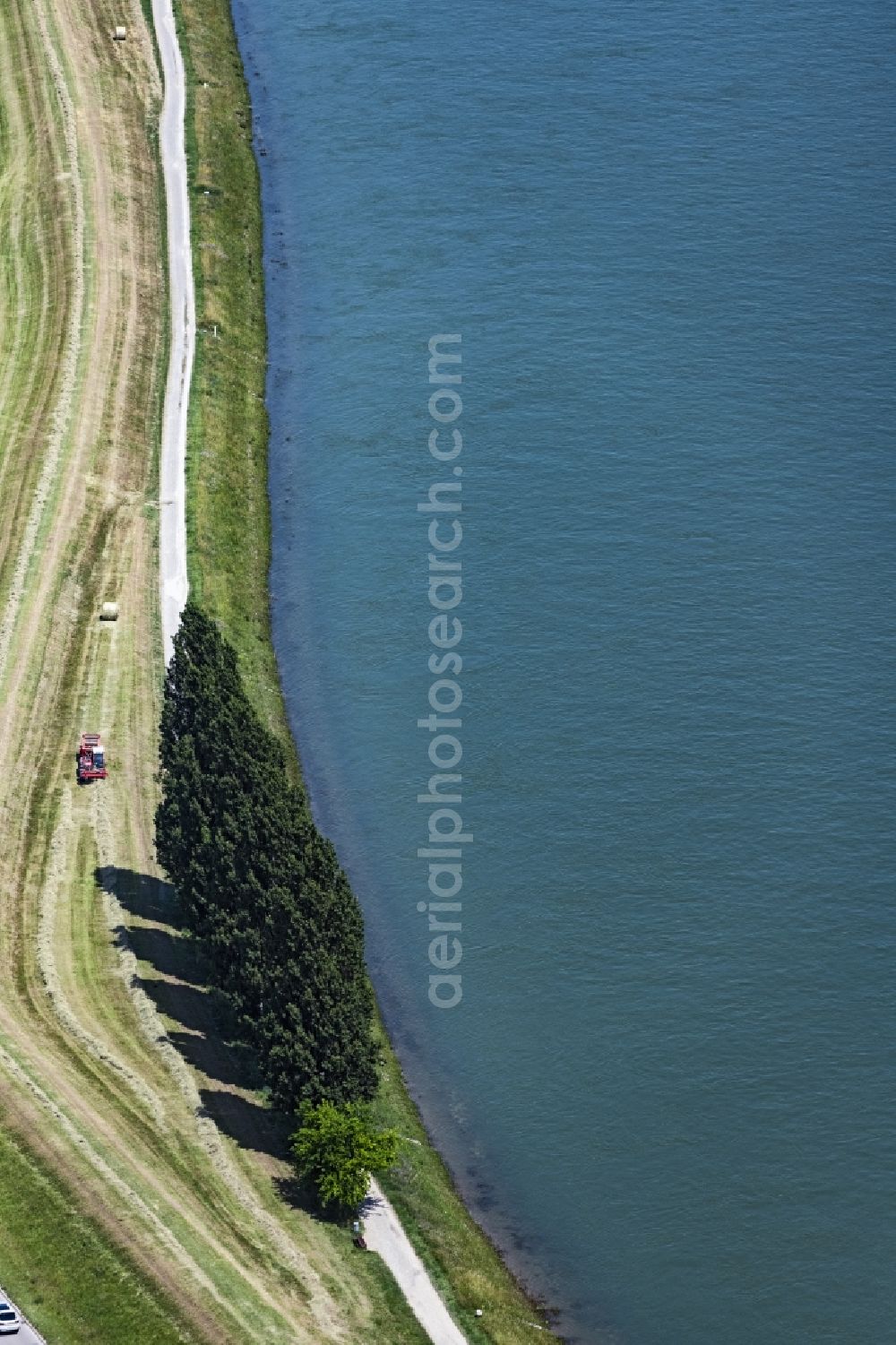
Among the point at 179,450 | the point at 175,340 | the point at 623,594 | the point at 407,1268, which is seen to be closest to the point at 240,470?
the point at 179,450

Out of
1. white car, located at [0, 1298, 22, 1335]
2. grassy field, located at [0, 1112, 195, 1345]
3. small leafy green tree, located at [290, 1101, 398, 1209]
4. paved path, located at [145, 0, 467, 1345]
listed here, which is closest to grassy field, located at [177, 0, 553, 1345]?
paved path, located at [145, 0, 467, 1345]

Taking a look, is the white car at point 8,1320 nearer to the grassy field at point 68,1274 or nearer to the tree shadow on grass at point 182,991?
the grassy field at point 68,1274

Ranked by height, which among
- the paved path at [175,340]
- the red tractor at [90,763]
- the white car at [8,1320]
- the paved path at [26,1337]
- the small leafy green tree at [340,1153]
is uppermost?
the paved path at [175,340]

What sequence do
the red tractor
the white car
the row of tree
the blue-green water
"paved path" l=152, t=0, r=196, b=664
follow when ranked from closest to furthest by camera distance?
the white car
the row of tree
the blue-green water
the red tractor
"paved path" l=152, t=0, r=196, b=664

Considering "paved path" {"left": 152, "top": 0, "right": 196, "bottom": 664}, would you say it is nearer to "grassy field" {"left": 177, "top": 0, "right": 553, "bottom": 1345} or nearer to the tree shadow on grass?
"grassy field" {"left": 177, "top": 0, "right": 553, "bottom": 1345}

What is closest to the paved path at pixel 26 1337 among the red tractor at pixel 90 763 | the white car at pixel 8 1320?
the white car at pixel 8 1320
